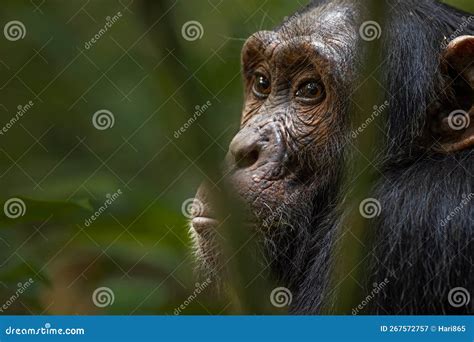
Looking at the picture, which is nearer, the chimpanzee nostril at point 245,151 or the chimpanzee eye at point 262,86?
the chimpanzee nostril at point 245,151

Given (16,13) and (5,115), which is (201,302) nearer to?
(5,115)

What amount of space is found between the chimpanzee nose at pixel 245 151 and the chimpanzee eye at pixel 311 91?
44cm

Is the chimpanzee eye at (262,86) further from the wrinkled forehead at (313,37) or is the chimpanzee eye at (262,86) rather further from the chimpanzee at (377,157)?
the wrinkled forehead at (313,37)

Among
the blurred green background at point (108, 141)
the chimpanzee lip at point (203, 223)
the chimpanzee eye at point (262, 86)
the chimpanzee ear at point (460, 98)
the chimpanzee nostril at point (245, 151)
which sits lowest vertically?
the blurred green background at point (108, 141)

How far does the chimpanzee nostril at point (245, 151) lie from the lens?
5391 millimetres


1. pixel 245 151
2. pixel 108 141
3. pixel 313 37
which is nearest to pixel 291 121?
pixel 245 151

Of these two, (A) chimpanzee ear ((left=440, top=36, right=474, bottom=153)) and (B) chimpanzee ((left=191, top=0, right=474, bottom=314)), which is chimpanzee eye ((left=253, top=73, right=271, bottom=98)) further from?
(A) chimpanzee ear ((left=440, top=36, right=474, bottom=153))

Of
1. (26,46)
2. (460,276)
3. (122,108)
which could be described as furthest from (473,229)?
(26,46)

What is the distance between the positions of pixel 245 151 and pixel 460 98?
1141 mm

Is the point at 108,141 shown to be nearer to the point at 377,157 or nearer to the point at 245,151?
the point at 245,151

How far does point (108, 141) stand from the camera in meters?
7.64

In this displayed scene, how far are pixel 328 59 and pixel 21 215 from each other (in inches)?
72.4

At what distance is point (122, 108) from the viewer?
24.1ft

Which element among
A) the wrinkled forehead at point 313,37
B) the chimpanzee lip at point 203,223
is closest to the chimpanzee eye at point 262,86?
the wrinkled forehead at point 313,37
